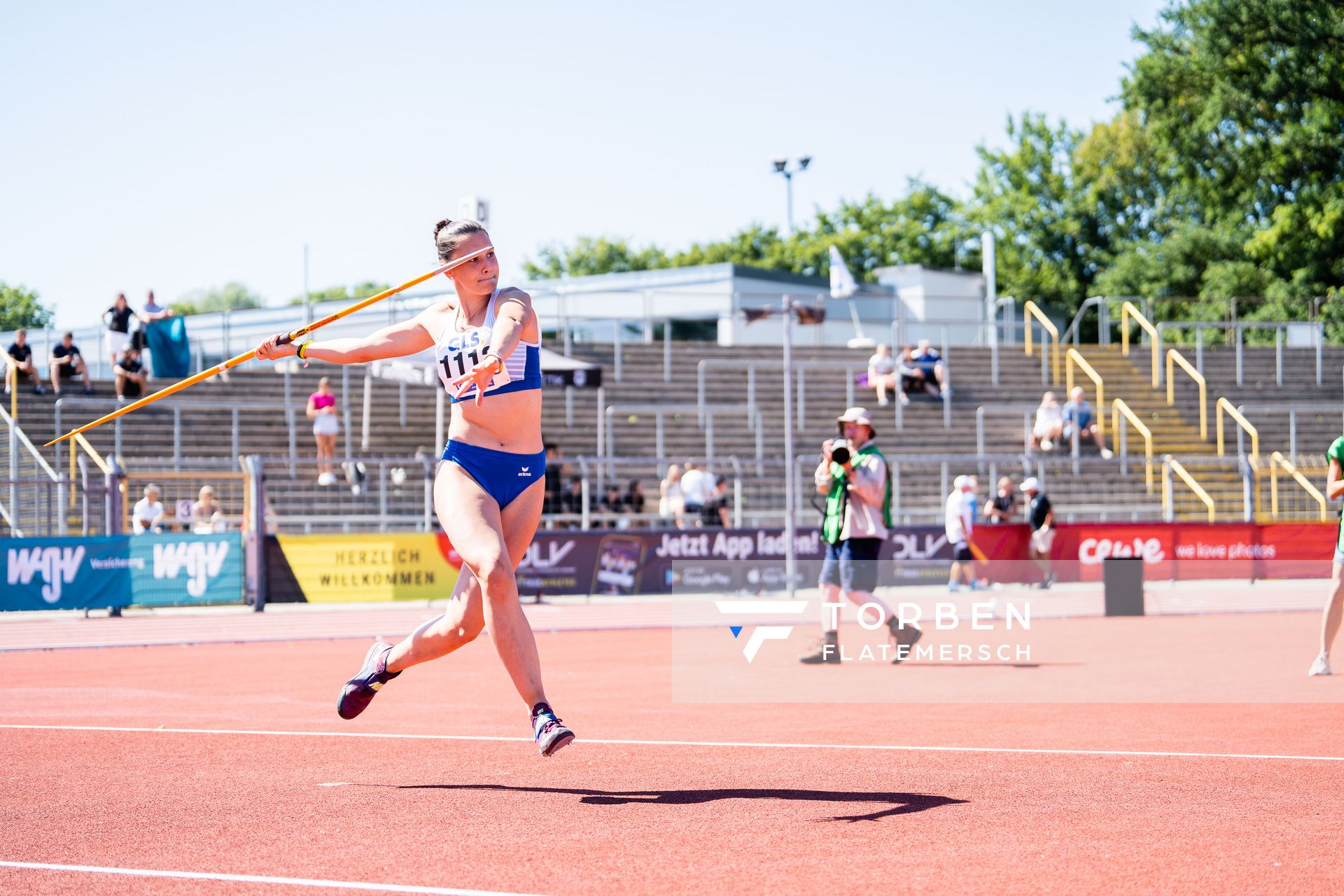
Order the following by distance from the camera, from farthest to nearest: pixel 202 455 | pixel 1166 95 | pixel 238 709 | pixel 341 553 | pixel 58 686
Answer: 1. pixel 1166 95
2. pixel 202 455
3. pixel 341 553
4. pixel 58 686
5. pixel 238 709

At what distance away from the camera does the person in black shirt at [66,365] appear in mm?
27828

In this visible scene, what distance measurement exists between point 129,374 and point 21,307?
44.5 m

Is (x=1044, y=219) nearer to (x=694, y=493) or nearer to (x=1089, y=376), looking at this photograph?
(x=1089, y=376)

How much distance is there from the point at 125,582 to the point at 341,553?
3018mm

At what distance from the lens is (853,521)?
40.8 ft

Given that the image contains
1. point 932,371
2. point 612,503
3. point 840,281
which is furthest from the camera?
point 932,371

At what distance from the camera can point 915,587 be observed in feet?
87.0

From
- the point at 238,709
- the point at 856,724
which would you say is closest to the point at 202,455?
the point at 238,709

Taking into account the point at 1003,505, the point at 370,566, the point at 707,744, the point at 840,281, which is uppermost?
the point at 840,281

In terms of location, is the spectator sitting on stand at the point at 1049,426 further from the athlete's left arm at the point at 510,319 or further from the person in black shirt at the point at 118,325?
the athlete's left arm at the point at 510,319

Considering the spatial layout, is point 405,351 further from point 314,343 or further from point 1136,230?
point 1136,230

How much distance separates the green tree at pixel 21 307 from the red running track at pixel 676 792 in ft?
177

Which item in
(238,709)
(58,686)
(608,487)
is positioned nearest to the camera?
(238,709)

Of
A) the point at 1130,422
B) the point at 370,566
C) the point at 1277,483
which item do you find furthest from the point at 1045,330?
the point at 370,566
